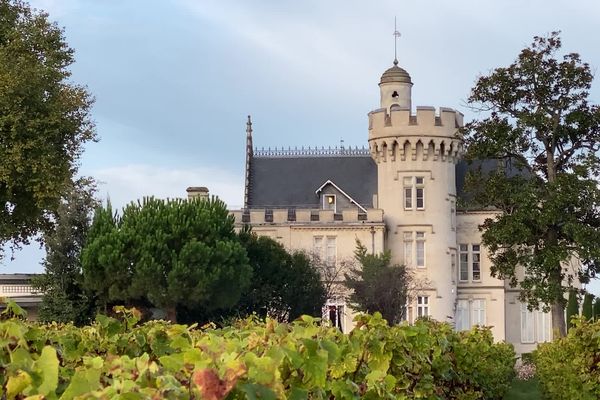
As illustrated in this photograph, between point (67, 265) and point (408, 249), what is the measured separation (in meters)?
24.6

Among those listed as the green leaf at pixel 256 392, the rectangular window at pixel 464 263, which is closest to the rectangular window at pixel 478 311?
the rectangular window at pixel 464 263

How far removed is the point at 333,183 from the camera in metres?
77.4

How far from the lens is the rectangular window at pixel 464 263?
7494 centimetres

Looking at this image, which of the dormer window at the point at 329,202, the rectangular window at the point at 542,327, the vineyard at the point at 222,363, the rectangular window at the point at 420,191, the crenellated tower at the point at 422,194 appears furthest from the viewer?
the dormer window at the point at 329,202

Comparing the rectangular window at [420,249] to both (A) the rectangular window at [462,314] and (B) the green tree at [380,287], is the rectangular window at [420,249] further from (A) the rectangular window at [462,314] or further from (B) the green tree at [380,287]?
(B) the green tree at [380,287]

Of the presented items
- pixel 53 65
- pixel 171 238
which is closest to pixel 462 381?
pixel 53 65

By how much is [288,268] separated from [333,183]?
15758 mm

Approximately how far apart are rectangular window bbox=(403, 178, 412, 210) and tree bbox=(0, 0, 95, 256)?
2966 cm

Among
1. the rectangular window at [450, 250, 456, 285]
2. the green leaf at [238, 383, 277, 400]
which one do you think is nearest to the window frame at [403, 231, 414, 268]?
the rectangular window at [450, 250, 456, 285]

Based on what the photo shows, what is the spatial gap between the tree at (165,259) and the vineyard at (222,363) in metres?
37.4

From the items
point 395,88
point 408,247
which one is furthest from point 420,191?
point 395,88

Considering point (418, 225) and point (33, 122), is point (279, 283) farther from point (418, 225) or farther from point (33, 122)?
point (33, 122)

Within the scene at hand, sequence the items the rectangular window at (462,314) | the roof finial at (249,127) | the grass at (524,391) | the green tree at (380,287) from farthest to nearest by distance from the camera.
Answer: the roof finial at (249,127) < the rectangular window at (462,314) < the green tree at (380,287) < the grass at (524,391)

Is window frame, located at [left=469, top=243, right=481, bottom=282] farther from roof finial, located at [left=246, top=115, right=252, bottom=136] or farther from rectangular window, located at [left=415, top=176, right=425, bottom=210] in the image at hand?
roof finial, located at [left=246, top=115, right=252, bottom=136]
